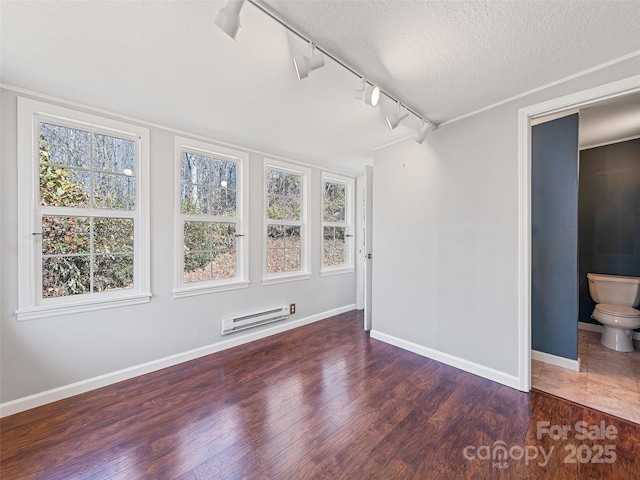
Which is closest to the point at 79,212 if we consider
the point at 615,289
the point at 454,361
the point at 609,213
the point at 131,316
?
the point at 131,316

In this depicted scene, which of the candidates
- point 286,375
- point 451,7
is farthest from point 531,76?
point 286,375

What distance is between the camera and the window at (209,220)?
2.69 metres

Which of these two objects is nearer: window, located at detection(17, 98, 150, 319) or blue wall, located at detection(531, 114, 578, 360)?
window, located at detection(17, 98, 150, 319)

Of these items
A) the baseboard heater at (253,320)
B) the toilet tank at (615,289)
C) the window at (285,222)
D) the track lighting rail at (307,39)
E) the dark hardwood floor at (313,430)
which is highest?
the track lighting rail at (307,39)

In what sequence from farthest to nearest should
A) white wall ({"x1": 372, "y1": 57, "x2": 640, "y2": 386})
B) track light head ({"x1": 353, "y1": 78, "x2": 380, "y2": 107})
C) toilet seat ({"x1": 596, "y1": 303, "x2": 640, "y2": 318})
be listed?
toilet seat ({"x1": 596, "y1": 303, "x2": 640, "y2": 318}) → white wall ({"x1": 372, "y1": 57, "x2": 640, "y2": 386}) → track light head ({"x1": 353, "y1": 78, "x2": 380, "y2": 107})

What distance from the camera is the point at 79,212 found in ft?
7.00

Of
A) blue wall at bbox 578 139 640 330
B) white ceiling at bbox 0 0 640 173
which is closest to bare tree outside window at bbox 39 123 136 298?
white ceiling at bbox 0 0 640 173

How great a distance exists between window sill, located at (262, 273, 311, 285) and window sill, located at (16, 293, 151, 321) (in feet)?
4.17

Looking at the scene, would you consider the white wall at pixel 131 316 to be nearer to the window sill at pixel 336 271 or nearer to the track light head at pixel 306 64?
the window sill at pixel 336 271

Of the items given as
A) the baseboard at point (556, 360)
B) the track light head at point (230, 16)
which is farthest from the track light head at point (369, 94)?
the baseboard at point (556, 360)

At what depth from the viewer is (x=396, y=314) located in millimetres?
3006

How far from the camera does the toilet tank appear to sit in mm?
2742

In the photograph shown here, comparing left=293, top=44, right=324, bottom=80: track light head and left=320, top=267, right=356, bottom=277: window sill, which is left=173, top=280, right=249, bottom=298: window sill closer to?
left=320, top=267, right=356, bottom=277: window sill

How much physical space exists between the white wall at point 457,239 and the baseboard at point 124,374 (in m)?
1.45
